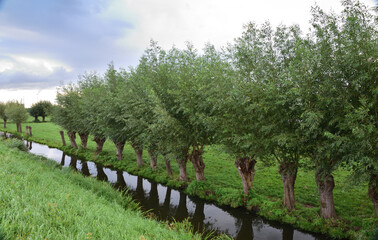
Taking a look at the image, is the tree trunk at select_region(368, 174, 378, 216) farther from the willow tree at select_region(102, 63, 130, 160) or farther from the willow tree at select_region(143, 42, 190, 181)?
the willow tree at select_region(102, 63, 130, 160)

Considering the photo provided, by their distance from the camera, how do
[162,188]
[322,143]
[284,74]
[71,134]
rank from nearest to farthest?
[322,143] → [284,74] → [162,188] → [71,134]

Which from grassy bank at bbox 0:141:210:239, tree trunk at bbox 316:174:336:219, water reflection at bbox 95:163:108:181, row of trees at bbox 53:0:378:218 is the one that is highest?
row of trees at bbox 53:0:378:218

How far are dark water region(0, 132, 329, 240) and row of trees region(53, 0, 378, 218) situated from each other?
7.15 ft

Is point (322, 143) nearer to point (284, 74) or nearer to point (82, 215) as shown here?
point (284, 74)

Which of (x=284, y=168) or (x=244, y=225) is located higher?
(x=284, y=168)

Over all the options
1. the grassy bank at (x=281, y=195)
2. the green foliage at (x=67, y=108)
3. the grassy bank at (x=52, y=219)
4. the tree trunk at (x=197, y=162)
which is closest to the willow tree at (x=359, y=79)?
the grassy bank at (x=281, y=195)

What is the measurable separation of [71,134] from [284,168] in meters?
39.6

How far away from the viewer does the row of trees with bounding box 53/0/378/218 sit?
10227 mm

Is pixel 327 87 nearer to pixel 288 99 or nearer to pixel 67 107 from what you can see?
pixel 288 99

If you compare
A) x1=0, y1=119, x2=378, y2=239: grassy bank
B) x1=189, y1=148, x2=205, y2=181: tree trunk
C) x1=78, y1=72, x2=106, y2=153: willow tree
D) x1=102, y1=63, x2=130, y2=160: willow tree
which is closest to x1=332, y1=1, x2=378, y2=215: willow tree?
x1=0, y1=119, x2=378, y2=239: grassy bank

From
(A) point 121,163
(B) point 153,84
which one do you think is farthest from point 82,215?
(A) point 121,163

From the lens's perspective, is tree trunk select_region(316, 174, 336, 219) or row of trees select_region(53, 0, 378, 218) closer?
row of trees select_region(53, 0, 378, 218)

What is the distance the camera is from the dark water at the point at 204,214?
48.8ft

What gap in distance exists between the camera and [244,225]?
15961mm
